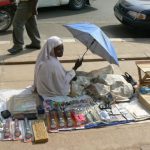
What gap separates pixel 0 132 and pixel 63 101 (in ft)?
3.82

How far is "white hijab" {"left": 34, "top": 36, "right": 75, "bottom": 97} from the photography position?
618 cm

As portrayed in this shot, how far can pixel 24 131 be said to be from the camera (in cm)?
548

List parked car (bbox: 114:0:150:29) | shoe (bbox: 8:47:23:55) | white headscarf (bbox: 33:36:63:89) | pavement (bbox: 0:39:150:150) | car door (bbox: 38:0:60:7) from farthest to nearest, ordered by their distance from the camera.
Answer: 1. car door (bbox: 38:0:60:7)
2. parked car (bbox: 114:0:150:29)
3. shoe (bbox: 8:47:23:55)
4. white headscarf (bbox: 33:36:63:89)
5. pavement (bbox: 0:39:150:150)

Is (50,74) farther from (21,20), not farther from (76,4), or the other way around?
(76,4)

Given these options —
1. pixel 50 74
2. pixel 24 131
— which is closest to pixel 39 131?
pixel 24 131

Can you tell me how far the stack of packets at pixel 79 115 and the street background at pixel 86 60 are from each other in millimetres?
122

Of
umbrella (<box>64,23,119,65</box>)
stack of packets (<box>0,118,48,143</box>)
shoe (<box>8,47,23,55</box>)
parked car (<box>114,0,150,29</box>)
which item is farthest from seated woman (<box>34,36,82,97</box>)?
parked car (<box>114,0,150,29</box>)

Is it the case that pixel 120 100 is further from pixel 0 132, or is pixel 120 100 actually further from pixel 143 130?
pixel 0 132

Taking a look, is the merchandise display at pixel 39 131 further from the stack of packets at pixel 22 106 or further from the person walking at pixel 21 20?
the person walking at pixel 21 20

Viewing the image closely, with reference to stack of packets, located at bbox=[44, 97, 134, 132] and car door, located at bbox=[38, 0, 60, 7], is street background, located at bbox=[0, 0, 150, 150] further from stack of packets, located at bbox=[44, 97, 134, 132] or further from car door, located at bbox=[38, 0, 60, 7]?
car door, located at bbox=[38, 0, 60, 7]

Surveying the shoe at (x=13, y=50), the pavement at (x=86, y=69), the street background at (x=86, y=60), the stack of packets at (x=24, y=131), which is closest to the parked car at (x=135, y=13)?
the street background at (x=86, y=60)

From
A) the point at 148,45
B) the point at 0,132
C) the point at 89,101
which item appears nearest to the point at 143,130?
the point at 89,101

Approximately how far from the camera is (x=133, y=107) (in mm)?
6242

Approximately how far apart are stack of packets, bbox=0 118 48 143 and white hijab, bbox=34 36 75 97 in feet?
2.48
